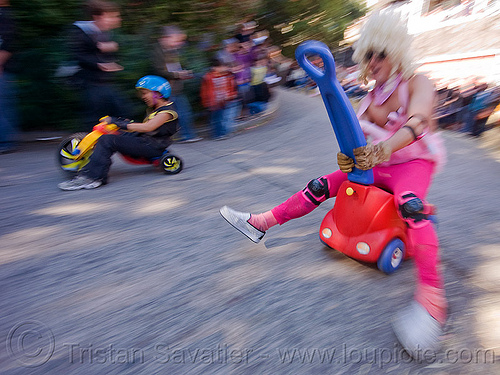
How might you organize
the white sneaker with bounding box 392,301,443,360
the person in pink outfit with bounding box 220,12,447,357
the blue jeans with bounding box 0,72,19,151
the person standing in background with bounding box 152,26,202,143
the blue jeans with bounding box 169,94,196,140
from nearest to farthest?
the white sneaker with bounding box 392,301,443,360, the person in pink outfit with bounding box 220,12,447,357, the blue jeans with bounding box 0,72,19,151, the person standing in background with bounding box 152,26,202,143, the blue jeans with bounding box 169,94,196,140

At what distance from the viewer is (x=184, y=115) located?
605cm

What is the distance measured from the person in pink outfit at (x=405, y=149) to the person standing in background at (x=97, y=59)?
3.43 metres

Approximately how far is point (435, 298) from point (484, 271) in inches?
30.2

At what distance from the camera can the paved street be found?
1665 millimetres

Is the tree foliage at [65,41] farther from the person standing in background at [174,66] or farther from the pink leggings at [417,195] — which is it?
the pink leggings at [417,195]

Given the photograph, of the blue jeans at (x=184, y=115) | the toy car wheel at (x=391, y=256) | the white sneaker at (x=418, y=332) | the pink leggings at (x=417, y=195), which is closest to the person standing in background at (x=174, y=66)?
the blue jeans at (x=184, y=115)

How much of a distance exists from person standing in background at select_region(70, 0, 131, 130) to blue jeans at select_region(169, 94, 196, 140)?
1207 millimetres

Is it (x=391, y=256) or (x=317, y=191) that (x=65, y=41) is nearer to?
(x=317, y=191)

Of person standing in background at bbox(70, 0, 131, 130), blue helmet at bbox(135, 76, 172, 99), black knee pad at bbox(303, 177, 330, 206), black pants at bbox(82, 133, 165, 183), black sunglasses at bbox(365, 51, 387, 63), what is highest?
person standing in background at bbox(70, 0, 131, 130)

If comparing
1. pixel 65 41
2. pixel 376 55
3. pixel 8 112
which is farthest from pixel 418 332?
pixel 65 41

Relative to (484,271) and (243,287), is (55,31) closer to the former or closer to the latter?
(243,287)

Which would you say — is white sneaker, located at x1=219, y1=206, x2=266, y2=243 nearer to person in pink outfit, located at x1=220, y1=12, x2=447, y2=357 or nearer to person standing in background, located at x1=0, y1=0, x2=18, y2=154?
person in pink outfit, located at x1=220, y1=12, x2=447, y2=357

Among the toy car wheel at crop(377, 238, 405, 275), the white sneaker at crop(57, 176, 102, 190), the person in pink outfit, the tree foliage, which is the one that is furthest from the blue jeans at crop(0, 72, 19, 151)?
the toy car wheel at crop(377, 238, 405, 275)

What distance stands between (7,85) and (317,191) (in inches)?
181
